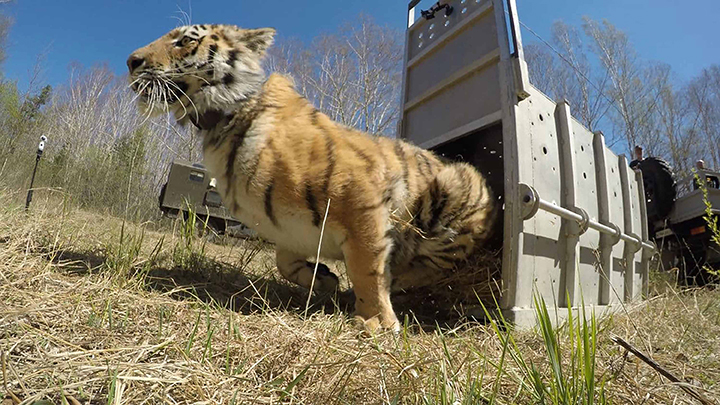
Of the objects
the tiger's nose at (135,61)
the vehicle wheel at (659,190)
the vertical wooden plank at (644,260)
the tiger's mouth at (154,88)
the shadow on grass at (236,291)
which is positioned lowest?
the shadow on grass at (236,291)

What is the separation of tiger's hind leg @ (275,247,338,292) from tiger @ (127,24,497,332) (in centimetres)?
28

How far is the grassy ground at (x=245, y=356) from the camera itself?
1.05m

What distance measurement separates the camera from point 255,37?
2820 mm

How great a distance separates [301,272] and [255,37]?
1.75 m

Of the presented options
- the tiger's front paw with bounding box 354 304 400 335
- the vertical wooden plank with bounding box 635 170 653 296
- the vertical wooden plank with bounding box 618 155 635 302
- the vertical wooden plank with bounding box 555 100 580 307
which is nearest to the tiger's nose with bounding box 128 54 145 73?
the tiger's front paw with bounding box 354 304 400 335

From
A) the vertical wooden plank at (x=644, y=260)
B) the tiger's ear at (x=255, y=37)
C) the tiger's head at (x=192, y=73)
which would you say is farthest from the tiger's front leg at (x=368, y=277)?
the vertical wooden plank at (x=644, y=260)

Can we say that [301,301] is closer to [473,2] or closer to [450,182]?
[450,182]

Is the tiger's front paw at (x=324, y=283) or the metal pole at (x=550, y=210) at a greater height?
the metal pole at (x=550, y=210)

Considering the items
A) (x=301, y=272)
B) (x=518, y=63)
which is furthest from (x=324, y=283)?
(x=518, y=63)

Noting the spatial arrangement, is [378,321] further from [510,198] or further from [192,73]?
[192,73]

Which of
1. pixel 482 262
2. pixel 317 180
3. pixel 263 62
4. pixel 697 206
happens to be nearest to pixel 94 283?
pixel 317 180

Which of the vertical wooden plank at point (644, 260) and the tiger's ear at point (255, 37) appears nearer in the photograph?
the tiger's ear at point (255, 37)

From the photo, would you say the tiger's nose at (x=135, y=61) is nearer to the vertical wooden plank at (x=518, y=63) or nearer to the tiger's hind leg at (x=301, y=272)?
the tiger's hind leg at (x=301, y=272)

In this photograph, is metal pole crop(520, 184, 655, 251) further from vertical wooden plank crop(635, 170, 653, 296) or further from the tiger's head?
the tiger's head
